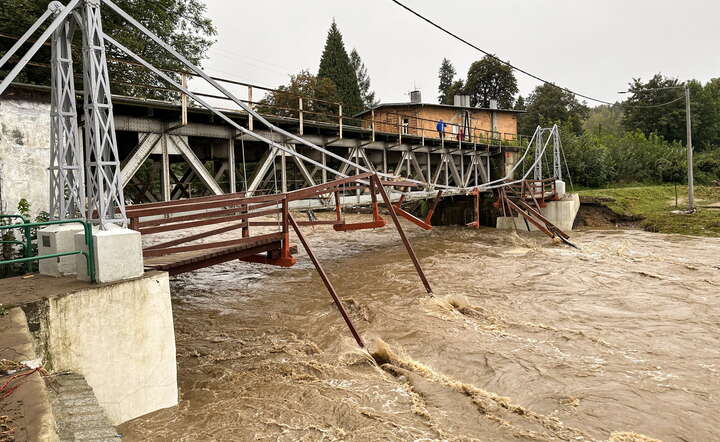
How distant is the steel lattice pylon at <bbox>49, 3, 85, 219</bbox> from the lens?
5.74m

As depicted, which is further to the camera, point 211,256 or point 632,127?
point 632,127

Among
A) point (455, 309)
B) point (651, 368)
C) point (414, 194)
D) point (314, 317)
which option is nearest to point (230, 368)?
point (314, 317)

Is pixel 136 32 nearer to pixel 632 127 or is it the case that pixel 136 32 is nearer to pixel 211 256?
pixel 211 256

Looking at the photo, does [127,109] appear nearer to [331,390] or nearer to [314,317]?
[314,317]

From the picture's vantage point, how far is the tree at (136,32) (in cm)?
1722

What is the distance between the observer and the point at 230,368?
7281mm

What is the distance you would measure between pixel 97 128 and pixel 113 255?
155cm

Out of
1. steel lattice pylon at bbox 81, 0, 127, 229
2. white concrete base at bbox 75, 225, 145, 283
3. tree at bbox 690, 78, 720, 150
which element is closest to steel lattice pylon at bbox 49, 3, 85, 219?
steel lattice pylon at bbox 81, 0, 127, 229

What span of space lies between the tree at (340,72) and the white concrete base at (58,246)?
48051 millimetres

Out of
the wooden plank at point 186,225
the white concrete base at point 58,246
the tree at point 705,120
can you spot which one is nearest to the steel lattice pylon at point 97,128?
the white concrete base at point 58,246

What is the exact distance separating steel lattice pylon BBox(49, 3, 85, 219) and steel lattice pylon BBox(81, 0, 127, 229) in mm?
371

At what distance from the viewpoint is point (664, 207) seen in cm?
2648

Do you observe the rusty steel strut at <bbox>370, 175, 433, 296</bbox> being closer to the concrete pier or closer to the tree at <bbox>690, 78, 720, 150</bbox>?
the concrete pier

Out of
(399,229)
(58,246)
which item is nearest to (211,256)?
(58,246)
